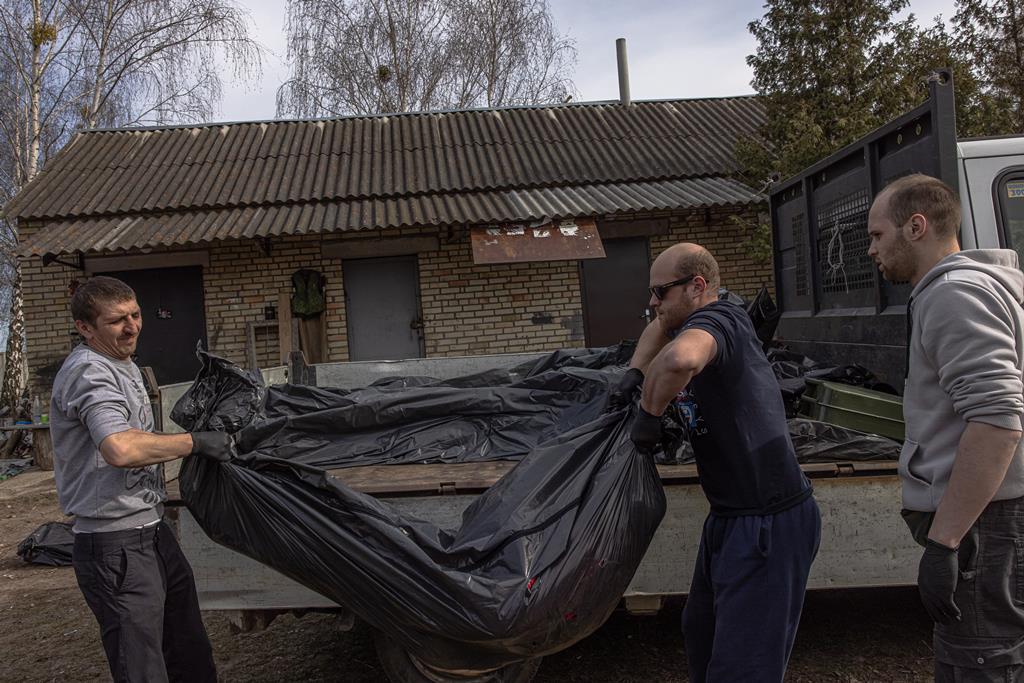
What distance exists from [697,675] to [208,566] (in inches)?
66.1

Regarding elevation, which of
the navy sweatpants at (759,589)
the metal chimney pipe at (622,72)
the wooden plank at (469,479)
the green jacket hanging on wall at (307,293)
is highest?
the metal chimney pipe at (622,72)

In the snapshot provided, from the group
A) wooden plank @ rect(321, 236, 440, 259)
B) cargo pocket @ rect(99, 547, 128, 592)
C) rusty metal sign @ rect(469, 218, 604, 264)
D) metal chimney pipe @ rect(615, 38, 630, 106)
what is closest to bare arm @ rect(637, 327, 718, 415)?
cargo pocket @ rect(99, 547, 128, 592)

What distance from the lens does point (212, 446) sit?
246cm

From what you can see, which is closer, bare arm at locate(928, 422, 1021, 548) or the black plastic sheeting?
bare arm at locate(928, 422, 1021, 548)

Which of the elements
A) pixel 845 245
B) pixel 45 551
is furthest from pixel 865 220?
pixel 45 551

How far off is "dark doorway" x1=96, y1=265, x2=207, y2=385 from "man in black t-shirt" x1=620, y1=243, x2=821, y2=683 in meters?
9.48

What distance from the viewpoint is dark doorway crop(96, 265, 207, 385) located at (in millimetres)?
10383

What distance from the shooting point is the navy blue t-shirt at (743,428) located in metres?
2.11

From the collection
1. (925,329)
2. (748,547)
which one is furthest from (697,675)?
(925,329)

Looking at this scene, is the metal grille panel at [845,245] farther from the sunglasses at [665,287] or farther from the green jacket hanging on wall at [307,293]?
the green jacket hanging on wall at [307,293]

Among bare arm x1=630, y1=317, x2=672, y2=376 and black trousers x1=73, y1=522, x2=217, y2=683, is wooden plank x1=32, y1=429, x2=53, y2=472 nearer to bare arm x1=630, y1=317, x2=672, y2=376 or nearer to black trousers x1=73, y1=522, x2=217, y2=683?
black trousers x1=73, y1=522, x2=217, y2=683

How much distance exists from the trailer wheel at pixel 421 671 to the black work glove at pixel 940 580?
1309 millimetres

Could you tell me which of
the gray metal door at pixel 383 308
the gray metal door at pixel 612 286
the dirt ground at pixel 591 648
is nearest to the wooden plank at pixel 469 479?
the dirt ground at pixel 591 648

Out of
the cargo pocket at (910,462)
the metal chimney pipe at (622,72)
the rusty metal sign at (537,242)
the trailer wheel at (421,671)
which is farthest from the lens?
the metal chimney pipe at (622,72)
